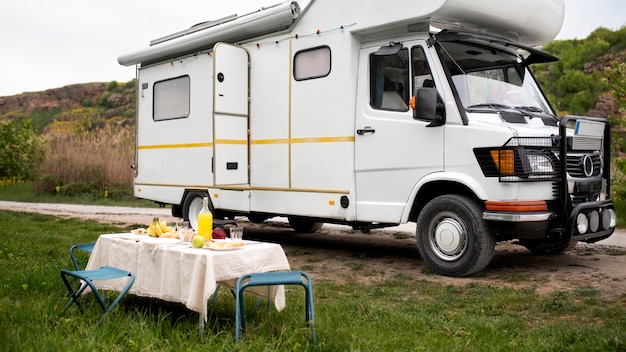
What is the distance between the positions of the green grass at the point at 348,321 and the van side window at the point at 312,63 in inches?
113

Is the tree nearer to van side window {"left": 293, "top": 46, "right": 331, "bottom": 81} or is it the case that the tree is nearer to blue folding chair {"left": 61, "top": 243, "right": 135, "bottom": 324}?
van side window {"left": 293, "top": 46, "right": 331, "bottom": 81}

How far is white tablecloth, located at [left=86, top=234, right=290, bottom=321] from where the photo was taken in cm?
454

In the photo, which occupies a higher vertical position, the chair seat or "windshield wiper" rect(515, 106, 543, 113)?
"windshield wiper" rect(515, 106, 543, 113)

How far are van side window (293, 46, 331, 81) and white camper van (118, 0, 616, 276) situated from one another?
0.07ft

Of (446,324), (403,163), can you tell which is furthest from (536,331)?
(403,163)

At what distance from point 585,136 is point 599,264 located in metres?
1.70

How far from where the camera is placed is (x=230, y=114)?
9219mm

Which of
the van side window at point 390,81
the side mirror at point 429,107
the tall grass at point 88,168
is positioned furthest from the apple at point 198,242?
the tall grass at point 88,168

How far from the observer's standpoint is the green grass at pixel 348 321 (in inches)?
173

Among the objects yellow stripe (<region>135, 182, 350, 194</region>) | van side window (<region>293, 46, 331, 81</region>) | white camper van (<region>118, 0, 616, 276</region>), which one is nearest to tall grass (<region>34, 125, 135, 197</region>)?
yellow stripe (<region>135, 182, 350, 194</region>)

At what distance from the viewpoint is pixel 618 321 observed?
523cm

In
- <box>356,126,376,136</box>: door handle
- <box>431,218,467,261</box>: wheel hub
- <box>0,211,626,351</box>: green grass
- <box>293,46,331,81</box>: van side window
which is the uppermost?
<box>293,46,331,81</box>: van side window

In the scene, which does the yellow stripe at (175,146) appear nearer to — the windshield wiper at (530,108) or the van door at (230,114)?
the van door at (230,114)

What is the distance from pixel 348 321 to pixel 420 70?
3427mm
